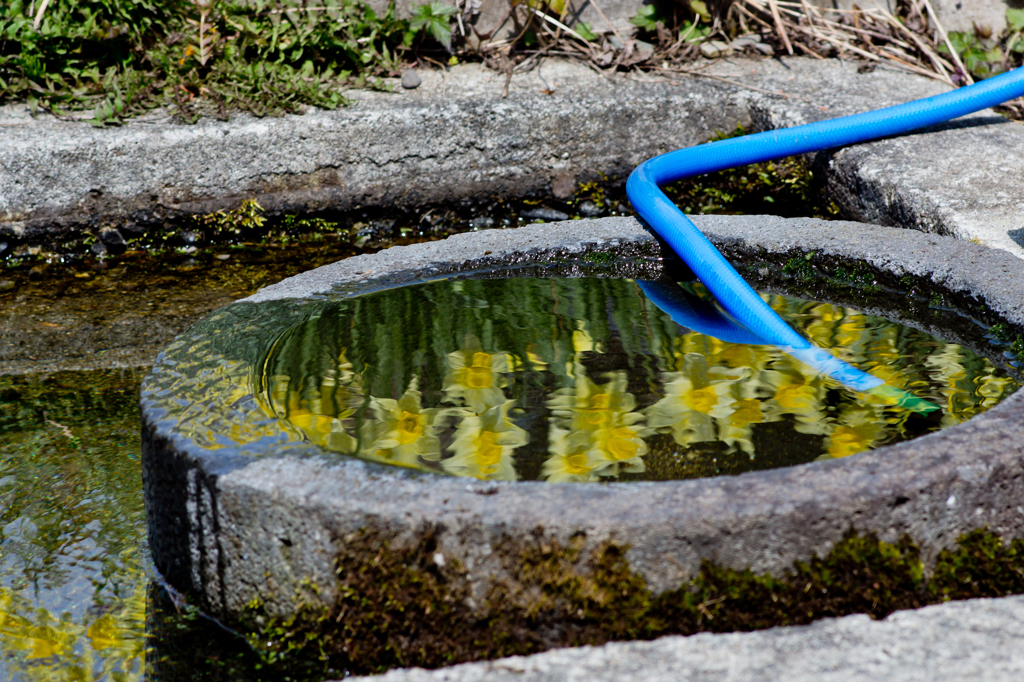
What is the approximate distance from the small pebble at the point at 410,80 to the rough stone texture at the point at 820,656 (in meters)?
2.94

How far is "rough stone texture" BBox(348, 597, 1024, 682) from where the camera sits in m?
1.21

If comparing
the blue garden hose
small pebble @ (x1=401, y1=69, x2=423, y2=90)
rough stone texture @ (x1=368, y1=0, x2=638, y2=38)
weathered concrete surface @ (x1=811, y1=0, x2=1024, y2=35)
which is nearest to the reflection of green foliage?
the blue garden hose

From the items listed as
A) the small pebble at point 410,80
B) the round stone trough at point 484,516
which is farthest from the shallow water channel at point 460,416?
the small pebble at point 410,80

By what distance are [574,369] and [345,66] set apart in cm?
248

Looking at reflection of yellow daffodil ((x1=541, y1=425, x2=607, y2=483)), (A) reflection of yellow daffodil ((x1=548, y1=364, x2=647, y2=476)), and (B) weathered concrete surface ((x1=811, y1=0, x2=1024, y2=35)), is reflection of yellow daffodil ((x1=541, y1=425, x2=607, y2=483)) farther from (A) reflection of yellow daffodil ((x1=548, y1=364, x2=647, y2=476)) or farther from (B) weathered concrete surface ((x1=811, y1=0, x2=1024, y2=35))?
(B) weathered concrete surface ((x1=811, y1=0, x2=1024, y2=35))

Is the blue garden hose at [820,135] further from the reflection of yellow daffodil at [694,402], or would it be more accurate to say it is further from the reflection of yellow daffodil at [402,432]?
the reflection of yellow daffodil at [402,432]

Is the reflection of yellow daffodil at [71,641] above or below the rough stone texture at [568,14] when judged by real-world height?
below

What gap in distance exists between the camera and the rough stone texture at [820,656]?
1.21 metres

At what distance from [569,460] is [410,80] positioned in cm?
262

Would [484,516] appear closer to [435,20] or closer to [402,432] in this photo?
[402,432]

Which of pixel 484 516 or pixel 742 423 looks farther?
pixel 742 423

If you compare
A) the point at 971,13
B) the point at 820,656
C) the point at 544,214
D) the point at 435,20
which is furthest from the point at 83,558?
the point at 971,13

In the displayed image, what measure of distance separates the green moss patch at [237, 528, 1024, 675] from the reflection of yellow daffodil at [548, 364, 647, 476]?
1.05ft

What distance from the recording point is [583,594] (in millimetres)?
1290
